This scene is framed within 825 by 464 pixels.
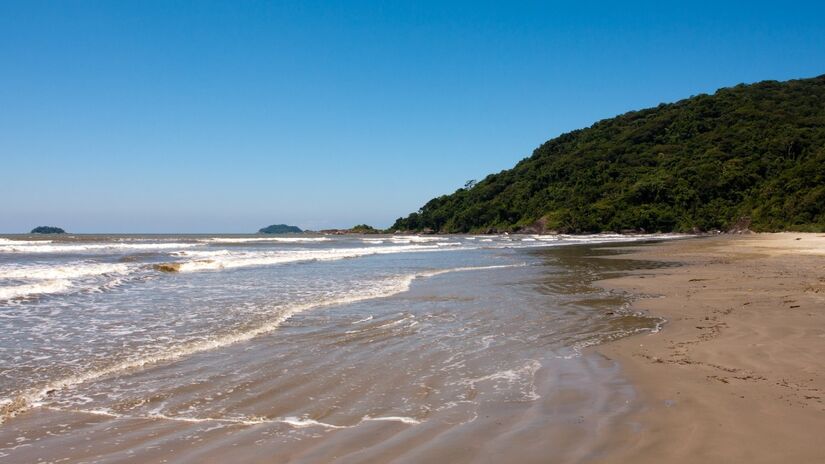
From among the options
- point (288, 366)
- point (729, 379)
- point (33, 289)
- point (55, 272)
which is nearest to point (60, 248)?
point (55, 272)

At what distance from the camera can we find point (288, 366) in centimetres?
690

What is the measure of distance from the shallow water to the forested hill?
56659mm

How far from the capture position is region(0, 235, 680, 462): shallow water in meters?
4.59

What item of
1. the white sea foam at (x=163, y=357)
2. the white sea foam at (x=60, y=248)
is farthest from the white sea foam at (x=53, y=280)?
the white sea foam at (x=60, y=248)

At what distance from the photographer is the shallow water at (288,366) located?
15.1ft

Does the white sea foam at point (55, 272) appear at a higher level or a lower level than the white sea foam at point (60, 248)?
lower

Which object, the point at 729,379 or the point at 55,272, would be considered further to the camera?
the point at 55,272

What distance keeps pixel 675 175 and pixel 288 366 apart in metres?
104

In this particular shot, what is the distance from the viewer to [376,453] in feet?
13.1

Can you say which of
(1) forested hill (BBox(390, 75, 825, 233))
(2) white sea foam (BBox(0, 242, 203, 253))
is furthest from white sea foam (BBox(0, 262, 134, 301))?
(1) forested hill (BBox(390, 75, 825, 233))

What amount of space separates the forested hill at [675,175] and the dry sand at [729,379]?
177ft

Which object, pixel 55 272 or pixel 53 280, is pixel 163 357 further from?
pixel 55 272

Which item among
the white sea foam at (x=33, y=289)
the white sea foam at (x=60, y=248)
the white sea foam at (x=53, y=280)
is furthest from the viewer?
the white sea foam at (x=60, y=248)

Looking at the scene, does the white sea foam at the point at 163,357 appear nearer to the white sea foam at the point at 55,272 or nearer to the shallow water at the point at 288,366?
the shallow water at the point at 288,366
